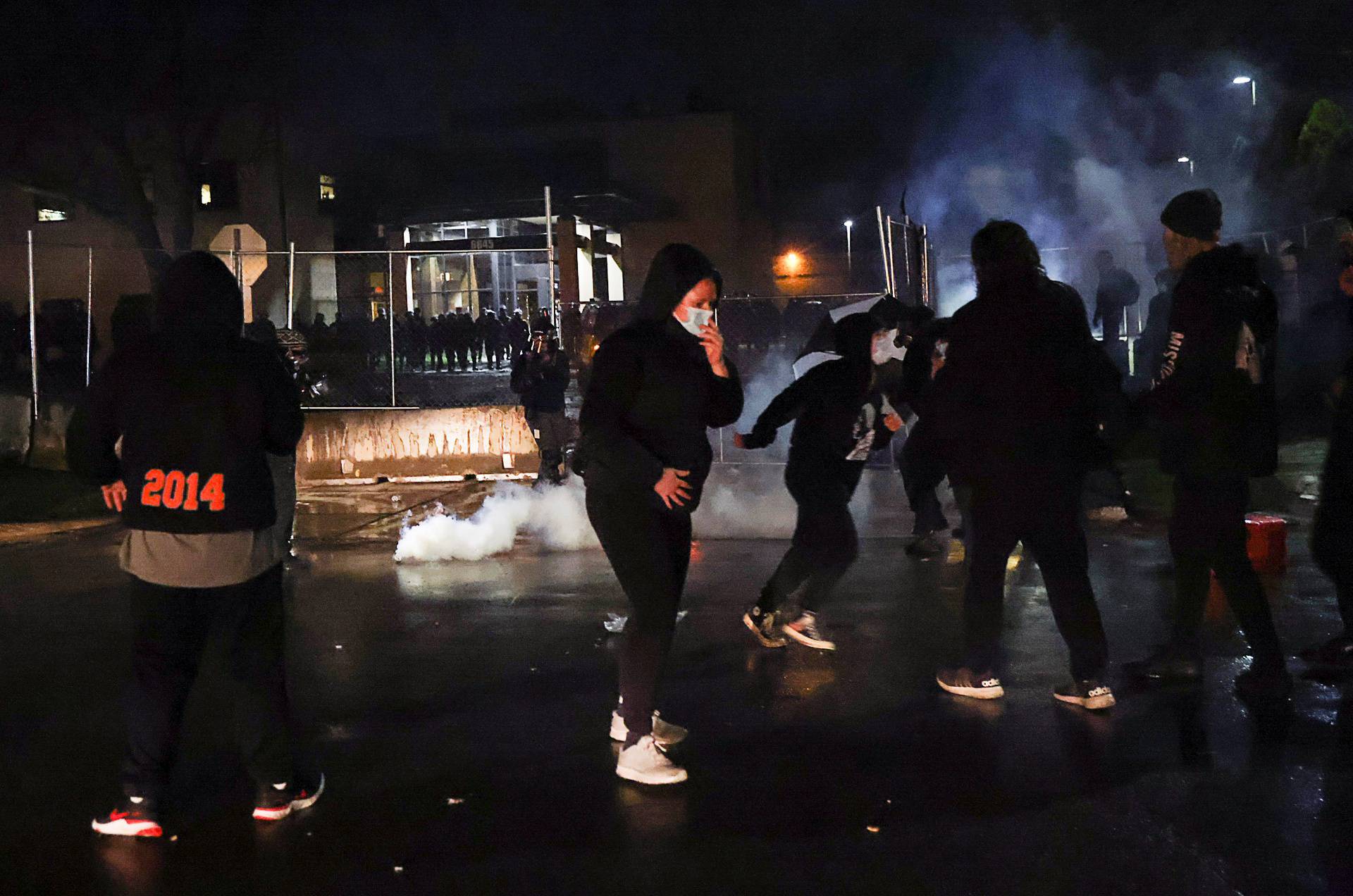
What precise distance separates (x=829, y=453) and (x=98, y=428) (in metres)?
3.34

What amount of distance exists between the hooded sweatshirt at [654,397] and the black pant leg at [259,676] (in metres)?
1.15

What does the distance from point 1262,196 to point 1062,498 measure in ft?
68.7

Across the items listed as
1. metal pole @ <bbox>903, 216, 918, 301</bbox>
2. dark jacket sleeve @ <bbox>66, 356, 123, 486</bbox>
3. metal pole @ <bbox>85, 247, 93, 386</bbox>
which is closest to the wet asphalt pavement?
dark jacket sleeve @ <bbox>66, 356, 123, 486</bbox>

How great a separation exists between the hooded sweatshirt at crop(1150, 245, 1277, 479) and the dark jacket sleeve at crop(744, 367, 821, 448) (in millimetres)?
1549

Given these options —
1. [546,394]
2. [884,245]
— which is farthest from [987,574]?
[546,394]

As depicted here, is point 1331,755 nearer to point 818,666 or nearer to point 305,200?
point 818,666

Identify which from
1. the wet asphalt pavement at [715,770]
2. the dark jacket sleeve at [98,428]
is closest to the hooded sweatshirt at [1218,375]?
the wet asphalt pavement at [715,770]

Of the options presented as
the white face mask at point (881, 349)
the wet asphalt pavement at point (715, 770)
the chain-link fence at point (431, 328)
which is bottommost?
the wet asphalt pavement at point (715, 770)

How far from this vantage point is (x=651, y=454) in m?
4.47

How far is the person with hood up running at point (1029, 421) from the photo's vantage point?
199 inches

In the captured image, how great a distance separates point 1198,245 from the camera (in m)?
5.49

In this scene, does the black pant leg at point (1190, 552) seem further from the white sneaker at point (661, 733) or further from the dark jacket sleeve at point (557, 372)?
the dark jacket sleeve at point (557, 372)

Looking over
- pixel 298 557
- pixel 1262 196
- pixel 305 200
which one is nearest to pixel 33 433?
pixel 298 557

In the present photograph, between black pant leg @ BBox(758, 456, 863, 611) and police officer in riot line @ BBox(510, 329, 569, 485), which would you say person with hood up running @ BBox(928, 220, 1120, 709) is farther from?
police officer in riot line @ BBox(510, 329, 569, 485)
